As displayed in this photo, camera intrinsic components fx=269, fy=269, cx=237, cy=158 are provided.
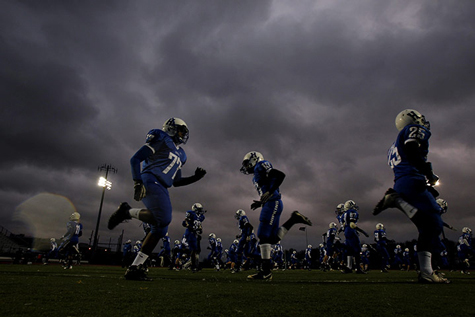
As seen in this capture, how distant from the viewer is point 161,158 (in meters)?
4.86

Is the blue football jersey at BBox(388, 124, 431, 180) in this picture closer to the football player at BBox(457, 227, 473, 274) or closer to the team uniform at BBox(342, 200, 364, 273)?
the team uniform at BBox(342, 200, 364, 273)

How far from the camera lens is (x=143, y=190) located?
430cm

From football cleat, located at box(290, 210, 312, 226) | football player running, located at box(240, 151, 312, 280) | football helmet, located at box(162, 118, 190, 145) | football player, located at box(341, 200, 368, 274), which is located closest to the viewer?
football helmet, located at box(162, 118, 190, 145)

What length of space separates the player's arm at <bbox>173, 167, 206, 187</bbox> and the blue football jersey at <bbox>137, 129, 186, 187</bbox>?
1.66 feet

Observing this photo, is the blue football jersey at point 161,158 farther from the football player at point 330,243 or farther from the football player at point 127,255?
the football player at point 127,255

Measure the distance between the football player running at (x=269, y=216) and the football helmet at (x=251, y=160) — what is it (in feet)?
1.14

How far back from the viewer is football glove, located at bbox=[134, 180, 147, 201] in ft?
14.1

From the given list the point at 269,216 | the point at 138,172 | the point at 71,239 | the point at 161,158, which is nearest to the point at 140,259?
the point at 138,172

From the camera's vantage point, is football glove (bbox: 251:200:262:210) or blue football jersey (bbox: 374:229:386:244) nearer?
football glove (bbox: 251:200:262:210)

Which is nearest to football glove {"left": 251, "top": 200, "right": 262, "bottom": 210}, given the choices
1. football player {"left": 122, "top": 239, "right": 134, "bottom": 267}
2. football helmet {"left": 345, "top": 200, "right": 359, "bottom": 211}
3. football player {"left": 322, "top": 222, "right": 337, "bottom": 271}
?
football helmet {"left": 345, "top": 200, "right": 359, "bottom": 211}

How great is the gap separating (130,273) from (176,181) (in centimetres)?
190

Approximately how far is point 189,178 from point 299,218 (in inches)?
100

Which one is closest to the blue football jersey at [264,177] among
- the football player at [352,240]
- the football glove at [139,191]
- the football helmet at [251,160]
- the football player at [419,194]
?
the football helmet at [251,160]

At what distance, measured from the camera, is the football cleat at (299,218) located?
5809 mm
